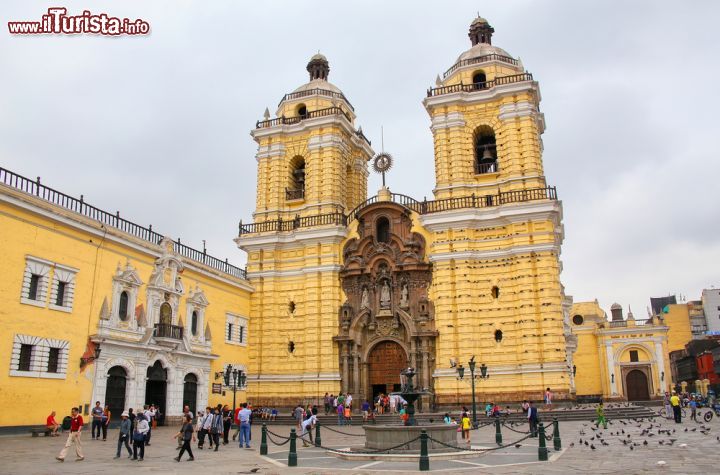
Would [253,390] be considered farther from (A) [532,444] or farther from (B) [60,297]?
(A) [532,444]

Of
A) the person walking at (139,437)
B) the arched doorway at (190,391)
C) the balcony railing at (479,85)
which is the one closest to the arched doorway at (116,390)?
the arched doorway at (190,391)

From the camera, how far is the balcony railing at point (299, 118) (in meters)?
37.8

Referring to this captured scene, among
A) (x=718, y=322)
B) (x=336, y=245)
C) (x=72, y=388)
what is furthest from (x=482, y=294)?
(x=718, y=322)

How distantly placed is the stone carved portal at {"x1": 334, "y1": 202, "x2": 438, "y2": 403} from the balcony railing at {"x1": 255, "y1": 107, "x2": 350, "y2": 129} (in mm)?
6766

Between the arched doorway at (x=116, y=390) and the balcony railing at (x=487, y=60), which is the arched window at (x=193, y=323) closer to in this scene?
the arched doorway at (x=116, y=390)

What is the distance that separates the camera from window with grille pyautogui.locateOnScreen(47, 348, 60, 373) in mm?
22591

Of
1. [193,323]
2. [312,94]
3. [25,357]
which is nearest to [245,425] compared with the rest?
[25,357]

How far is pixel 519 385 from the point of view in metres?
30.3

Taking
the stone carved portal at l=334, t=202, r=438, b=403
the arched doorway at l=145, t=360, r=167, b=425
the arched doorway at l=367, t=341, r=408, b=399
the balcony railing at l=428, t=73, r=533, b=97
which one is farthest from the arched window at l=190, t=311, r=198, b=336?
the balcony railing at l=428, t=73, r=533, b=97

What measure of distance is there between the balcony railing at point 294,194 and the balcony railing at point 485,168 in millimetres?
10447

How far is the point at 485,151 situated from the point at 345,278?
10.5 metres

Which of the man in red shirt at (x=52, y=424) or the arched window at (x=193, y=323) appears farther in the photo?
the arched window at (x=193, y=323)

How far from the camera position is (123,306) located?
2652cm

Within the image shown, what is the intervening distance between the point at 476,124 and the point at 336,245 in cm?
1025
